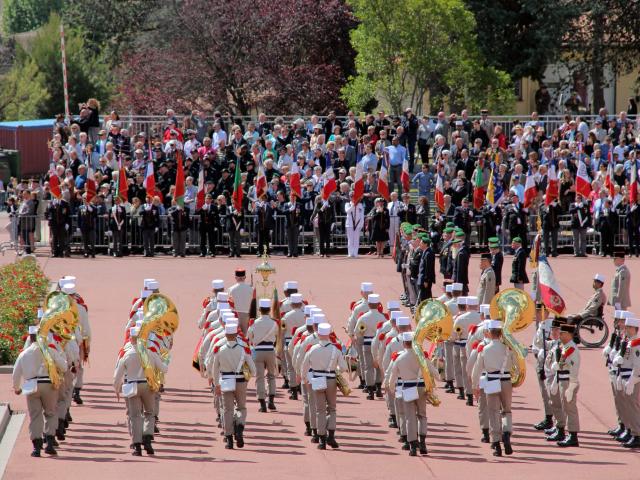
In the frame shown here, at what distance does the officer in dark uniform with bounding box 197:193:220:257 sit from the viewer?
32375 mm

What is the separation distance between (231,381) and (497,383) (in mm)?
3083

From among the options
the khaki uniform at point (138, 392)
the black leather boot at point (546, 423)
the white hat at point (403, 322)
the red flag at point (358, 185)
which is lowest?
the black leather boot at point (546, 423)

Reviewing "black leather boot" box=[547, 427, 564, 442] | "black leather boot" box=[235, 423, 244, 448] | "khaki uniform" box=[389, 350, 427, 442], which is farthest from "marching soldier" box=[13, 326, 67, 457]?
"black leather boot" box=[547, 427, 564, 442]

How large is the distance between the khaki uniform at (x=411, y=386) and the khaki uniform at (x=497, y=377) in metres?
0.70

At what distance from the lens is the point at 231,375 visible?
1653 centimetres

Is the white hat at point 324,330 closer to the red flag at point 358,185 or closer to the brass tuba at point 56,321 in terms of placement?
the brass tuba at point 56,321

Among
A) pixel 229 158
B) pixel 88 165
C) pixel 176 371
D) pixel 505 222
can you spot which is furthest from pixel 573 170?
pixel 176 371

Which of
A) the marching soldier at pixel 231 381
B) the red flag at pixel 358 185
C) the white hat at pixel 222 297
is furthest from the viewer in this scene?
the red flag at pixel 358 185

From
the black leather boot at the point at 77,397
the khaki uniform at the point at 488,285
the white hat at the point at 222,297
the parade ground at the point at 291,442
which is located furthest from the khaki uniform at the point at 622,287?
the black leather boot at the point at 77,397

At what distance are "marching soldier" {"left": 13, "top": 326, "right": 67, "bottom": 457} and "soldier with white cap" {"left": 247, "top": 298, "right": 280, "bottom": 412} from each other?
3.23 m

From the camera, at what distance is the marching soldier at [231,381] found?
16438 millimetres

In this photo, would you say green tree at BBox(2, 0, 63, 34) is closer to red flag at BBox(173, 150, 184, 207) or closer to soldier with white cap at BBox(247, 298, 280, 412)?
red flag at BBox(173, 150, 184, 207)

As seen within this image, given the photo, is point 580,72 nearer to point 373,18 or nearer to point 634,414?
point 373,18

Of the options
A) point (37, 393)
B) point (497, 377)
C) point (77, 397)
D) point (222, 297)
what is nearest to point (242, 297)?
point (222, 297)
